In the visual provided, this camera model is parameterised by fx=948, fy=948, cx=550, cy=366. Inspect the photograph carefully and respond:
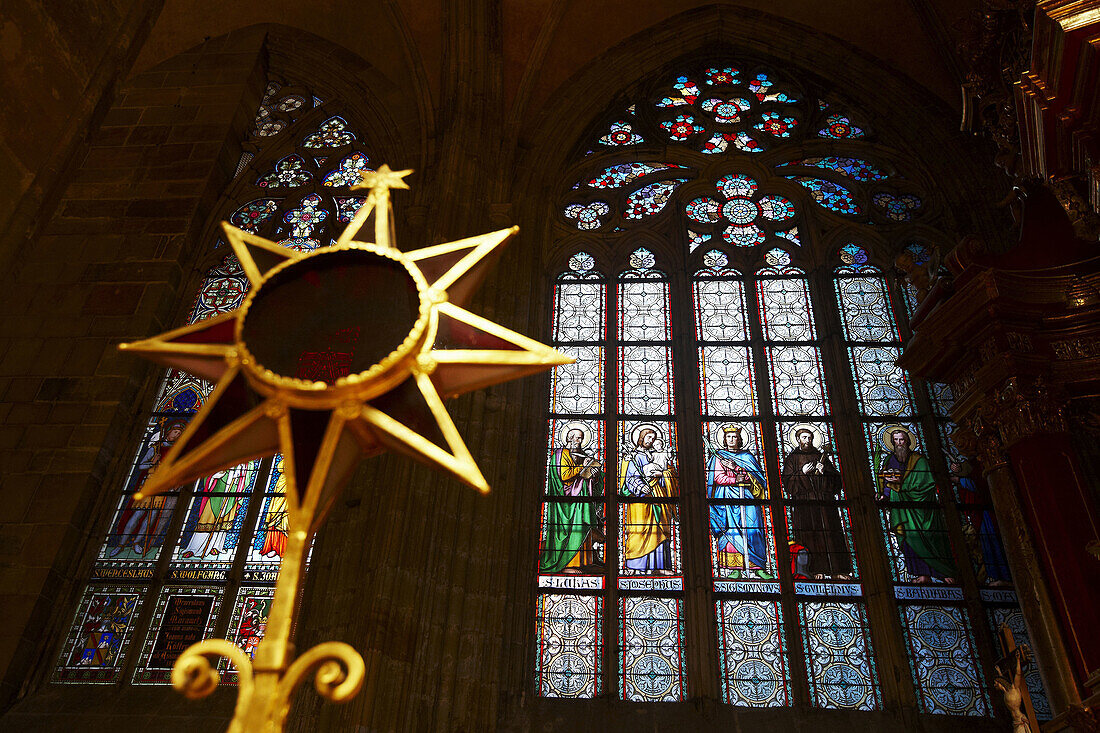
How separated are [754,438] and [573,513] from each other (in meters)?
1.65

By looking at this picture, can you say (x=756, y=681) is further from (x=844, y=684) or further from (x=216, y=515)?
(x=216, y=515)

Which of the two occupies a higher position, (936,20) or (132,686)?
(936,20)

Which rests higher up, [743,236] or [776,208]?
[776,208]

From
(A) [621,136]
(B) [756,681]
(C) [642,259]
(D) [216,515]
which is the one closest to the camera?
(B) [756,681]

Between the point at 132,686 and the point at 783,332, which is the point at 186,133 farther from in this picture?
the point at 783,332

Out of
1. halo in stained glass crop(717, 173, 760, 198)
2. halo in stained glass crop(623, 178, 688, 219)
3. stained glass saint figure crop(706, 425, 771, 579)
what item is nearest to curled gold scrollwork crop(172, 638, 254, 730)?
stained glass saint figure crop(706, 425, 771, 579)

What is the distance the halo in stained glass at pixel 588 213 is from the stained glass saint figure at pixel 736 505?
2.78 meters

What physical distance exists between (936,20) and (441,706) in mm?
8367

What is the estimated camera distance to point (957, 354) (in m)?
6.85

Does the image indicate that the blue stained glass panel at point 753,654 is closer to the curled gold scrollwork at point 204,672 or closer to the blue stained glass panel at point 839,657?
the blue stained glass panel at point 839,657

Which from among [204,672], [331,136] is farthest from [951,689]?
[331,136]

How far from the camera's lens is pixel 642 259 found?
9.30 meters

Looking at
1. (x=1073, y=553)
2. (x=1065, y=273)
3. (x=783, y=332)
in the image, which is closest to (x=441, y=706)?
(x=1073, y=553)

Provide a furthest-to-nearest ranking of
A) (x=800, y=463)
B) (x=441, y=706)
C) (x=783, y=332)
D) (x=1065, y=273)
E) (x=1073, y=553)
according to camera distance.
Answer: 1. (x=783, y=332)
2. (x=800, y=463)
3. (x=1065, y=273)
4. (x=441, y=706)
5. (x=1073, y=553)
